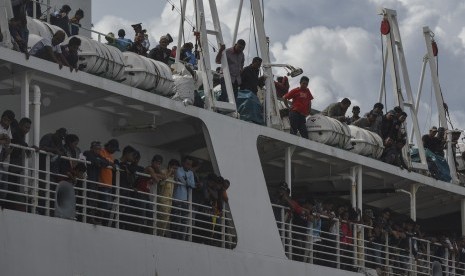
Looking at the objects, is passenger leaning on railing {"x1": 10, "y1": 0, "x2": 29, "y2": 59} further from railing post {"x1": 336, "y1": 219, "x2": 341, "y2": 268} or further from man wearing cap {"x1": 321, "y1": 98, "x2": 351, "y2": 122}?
man wearing cap {"x1": 321, "y1": 98, "x2": 351, "y2": 122}

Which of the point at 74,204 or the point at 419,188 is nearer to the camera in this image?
the point at 74,204

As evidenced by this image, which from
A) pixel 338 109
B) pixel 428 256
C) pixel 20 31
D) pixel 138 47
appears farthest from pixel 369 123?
pixel 20 31

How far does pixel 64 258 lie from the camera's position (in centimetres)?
1916

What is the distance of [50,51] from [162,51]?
4305 millimetres

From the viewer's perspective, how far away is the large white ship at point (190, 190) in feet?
63.6

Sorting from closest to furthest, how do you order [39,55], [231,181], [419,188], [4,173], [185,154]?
[4,173] < [39,55] < [231,181] < [185,154] < [419,188]

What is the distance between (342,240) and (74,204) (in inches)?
297

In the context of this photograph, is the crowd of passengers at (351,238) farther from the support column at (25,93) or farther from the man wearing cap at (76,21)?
the support column at (25,93)

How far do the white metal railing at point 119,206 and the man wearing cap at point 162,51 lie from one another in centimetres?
287

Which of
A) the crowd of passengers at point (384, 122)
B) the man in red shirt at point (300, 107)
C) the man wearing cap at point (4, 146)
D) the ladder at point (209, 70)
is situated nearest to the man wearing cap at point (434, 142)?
the crowd of passengers at point (384, 122)

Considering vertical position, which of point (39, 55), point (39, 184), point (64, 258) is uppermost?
point (39, 55)

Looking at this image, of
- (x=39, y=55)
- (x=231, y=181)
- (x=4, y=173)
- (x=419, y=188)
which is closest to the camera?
(x=4, y=173)

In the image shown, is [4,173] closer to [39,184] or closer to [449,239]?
[39,184]

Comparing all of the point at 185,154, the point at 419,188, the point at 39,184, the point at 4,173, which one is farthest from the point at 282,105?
the point at 4,173
